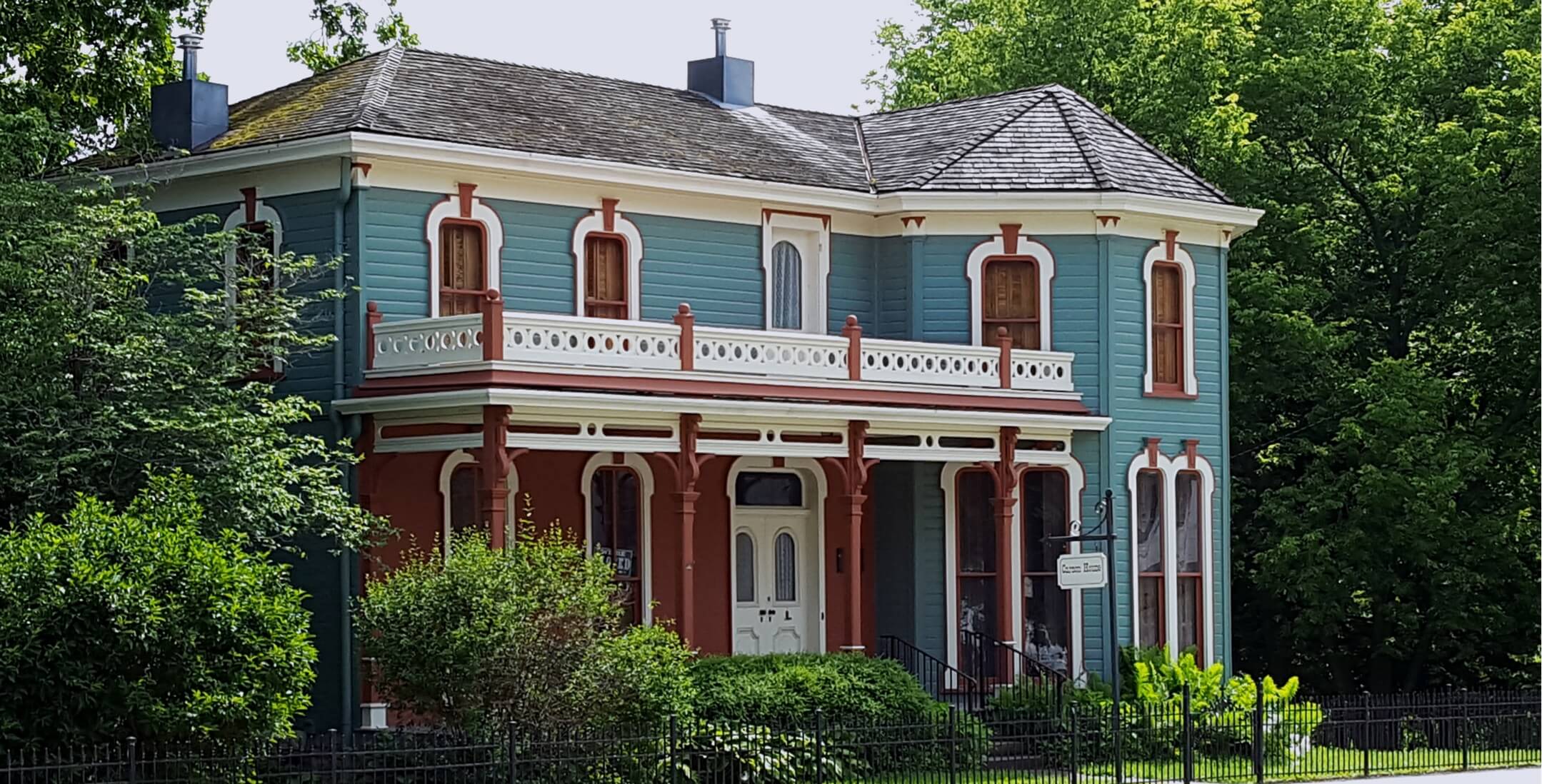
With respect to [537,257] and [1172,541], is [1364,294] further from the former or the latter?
[537,257]

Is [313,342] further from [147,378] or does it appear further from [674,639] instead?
[674,639]

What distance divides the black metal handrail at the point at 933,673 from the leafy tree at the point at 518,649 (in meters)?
7.87

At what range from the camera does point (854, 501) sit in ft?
96.4

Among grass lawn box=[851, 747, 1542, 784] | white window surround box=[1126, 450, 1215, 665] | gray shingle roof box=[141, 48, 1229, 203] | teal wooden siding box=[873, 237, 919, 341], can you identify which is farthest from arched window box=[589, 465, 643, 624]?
white window surround box=[1126, 450, 1215, 665]

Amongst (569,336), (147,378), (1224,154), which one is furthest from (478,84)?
(1224,154)

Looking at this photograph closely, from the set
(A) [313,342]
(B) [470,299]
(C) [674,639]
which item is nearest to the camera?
(C) [674,639]

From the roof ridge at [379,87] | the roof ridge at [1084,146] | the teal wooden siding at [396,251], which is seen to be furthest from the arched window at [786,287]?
the roof ridge at [379,87]

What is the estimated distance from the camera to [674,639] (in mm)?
24641

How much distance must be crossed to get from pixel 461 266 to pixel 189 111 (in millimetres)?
4302

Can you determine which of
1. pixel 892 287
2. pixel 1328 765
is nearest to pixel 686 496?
pixel 892 287

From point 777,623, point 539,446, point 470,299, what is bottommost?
point 777,623

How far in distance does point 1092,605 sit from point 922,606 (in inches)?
93.7

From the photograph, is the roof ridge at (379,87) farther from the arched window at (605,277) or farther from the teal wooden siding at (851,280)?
the teal wooden siding at (851,280)

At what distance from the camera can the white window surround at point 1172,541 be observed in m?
32.9
